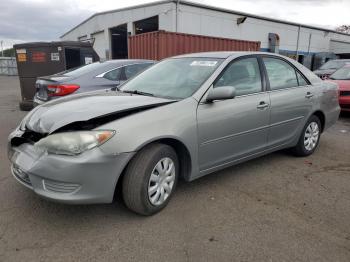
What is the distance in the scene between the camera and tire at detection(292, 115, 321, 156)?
4591 mm

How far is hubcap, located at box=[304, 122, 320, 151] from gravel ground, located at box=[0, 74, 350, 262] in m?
0.87

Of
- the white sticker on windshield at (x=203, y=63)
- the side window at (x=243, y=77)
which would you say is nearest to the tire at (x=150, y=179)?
the side window at (x=243, y=77)

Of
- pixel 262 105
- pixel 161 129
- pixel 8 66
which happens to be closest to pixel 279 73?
pixel 262 105

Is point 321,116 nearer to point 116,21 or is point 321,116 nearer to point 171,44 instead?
point 171,44

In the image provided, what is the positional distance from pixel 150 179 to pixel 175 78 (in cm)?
138

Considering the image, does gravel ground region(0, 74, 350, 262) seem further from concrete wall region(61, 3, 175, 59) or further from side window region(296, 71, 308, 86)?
concrete wall region(61, 3, 175, 59)

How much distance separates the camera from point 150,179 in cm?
280

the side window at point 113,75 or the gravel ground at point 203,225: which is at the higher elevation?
the side window at point 113,75

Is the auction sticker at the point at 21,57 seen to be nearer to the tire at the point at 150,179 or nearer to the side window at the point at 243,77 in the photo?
the side window at the point at 243,77

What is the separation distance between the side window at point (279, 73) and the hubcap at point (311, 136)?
0.76m

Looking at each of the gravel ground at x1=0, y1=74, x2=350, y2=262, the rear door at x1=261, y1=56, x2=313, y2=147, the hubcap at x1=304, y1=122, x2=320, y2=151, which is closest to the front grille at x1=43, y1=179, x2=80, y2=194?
the gravel ground at x1=0, y1=74, x2=350, y2=262

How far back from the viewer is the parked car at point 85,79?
5.41m

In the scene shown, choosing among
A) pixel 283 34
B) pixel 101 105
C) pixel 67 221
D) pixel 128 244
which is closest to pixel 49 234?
pixel 67 221

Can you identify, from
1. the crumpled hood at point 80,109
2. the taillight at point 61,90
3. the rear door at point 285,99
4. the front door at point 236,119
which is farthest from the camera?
the taillight at point 61,90
